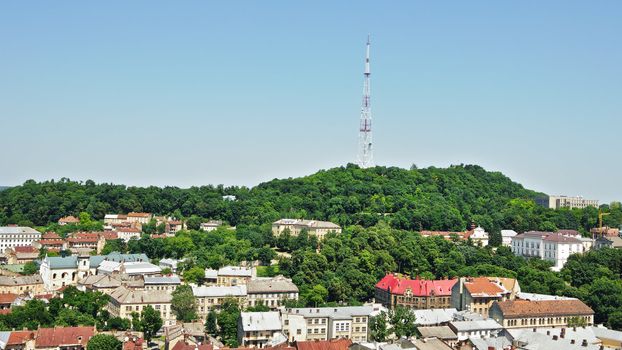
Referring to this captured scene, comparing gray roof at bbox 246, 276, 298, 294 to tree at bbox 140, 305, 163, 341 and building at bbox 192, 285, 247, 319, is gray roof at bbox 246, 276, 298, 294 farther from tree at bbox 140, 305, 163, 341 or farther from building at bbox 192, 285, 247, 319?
tree at bbox 140, 305, 163, 341

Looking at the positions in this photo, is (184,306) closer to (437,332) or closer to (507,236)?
(437,332)

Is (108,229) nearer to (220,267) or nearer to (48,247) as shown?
(48,247)

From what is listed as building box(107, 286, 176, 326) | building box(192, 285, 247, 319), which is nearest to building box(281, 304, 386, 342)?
building box(192, 285, 247, 319)

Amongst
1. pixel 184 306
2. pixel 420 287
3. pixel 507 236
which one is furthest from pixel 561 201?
pixel 184 306

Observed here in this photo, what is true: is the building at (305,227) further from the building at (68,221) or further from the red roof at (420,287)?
the building at (68,221)

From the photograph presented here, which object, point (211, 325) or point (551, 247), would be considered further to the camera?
point (551, 247)

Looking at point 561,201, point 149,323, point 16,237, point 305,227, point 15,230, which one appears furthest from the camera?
point 561,201
